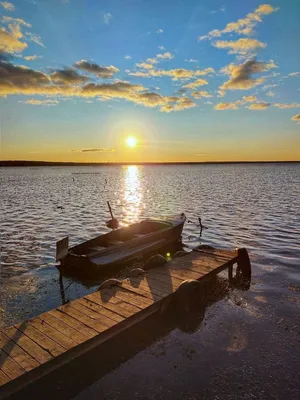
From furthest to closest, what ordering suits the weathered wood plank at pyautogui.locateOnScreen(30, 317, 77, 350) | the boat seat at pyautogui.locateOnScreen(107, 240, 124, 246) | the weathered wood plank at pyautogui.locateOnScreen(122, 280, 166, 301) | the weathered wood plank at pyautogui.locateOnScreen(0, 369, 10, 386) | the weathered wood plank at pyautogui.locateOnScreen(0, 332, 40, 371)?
the boat seat at pyautogui.locateOnScreen(107, 240, 124, 246) → the weathered wood plank at pyautogui.locateOnScreen(122, 280, 166, 301) → the weathered wood plank at pyautogui.locateOnScreen(30, 317, 77, 350) → the weathered wood plank at pyautogui.locateOnScreen(0, 332, 40, 371) → the weathered wood plank at pyautogui.locateOnScreen(0, 369, 10, 386)

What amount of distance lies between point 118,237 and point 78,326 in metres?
9.91

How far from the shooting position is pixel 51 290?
1232cm

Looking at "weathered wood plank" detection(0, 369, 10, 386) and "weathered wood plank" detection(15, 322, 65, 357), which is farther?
"weathered wood plank" detection(15, 322, 65, 357)

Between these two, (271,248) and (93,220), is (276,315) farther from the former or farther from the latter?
(93,220)

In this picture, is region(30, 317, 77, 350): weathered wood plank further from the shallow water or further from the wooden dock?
the shallow water

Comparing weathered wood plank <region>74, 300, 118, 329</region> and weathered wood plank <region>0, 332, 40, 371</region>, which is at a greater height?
weathered wood plank <region>0, 332, 40, 371</region>

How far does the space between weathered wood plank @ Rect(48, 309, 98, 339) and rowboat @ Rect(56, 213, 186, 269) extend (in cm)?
440

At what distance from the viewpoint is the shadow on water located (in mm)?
6613

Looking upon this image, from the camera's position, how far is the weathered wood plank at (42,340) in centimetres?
653

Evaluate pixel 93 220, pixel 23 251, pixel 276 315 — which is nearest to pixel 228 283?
pixel 276 315

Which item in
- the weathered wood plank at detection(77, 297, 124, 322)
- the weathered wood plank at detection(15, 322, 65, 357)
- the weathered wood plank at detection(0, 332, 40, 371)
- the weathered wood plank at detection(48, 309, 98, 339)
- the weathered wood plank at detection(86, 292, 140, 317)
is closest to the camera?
the weathered wood plank at detection(0, 332, 40, 371)

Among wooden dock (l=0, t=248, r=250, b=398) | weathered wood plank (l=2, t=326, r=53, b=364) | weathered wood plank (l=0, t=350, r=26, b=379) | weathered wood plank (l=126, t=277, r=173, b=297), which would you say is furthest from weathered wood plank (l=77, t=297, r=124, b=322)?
weathered wood plank (l=0, t=350, r=26, b=379)

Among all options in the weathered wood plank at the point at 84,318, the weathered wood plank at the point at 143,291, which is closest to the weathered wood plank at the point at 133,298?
the weathered wood plank at the point at 143,291

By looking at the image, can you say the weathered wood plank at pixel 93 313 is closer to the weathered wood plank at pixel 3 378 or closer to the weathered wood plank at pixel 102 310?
the weathered wood plank at pixel 102 310
